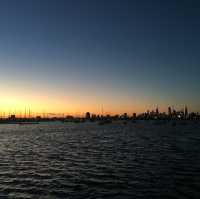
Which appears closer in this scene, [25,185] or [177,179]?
[25,185]

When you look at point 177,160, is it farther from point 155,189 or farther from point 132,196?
point 132,196

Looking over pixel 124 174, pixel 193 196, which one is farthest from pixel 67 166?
pixel 193 196

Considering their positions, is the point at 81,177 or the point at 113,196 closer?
the point at 113,196

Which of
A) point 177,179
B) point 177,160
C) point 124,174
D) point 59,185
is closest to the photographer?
point 59,185

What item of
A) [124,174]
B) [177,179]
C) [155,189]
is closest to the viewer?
[155,189]

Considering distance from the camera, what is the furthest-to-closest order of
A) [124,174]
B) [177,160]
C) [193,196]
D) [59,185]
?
[177,160], [124,174], [59,185], [193,196]

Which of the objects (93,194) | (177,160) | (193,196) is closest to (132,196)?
(93,194)

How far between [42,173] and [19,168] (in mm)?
5529

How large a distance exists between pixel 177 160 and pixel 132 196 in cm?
2188

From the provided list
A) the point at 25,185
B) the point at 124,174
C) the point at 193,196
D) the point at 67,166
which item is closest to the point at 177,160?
the point at 124,174

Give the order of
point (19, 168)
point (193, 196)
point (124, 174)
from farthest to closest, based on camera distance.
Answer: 1. point (19, 168)
2. point (124, 174)
3. point (193, 196)

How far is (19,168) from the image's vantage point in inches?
1542

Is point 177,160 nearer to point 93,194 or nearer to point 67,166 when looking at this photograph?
point 67,166

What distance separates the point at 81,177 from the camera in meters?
32.9
